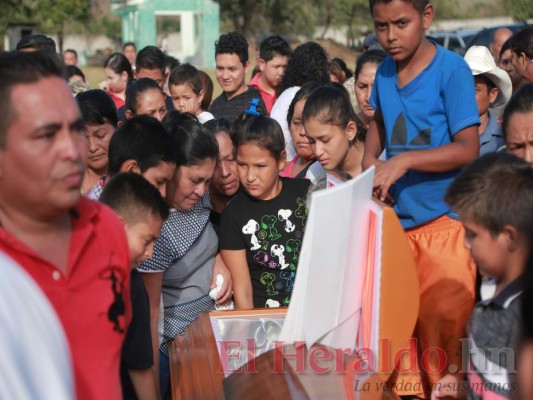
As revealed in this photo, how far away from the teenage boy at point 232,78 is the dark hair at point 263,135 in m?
2.56

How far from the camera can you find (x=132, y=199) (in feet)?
7.91

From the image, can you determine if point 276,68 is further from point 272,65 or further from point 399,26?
point 399,26

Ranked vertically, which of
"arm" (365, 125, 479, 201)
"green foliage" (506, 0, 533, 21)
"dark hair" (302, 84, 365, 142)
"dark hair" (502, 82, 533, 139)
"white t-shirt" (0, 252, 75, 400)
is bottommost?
"white t-shirt" (0, 252, 75, 400)

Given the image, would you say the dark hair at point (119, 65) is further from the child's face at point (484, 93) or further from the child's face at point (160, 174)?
the child's face at point (160, 174)

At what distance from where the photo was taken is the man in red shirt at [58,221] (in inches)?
63.1

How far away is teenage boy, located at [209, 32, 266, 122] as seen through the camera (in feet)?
20.7

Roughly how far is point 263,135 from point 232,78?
3101 mm

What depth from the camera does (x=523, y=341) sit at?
1374mm

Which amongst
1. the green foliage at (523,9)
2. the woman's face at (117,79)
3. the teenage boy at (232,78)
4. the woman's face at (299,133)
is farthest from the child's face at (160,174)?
the green foliage at (523,9)

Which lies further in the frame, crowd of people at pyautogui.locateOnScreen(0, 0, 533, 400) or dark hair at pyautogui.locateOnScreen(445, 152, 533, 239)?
dark hair at pyautogui.locateOnScreen(445, 152, 533, 239)

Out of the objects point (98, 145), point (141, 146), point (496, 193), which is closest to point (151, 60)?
point (98, 145)

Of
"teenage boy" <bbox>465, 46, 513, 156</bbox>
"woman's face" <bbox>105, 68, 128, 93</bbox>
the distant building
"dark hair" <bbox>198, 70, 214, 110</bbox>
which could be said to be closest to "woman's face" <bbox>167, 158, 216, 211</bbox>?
"teenage boy" <bbox>465, 46, 513, 156</bbox>

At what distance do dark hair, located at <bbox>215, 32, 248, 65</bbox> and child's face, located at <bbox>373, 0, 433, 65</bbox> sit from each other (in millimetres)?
3986

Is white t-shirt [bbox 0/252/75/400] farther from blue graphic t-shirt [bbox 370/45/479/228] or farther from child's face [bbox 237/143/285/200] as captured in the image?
child's face [bbox 237/143/285/200]
